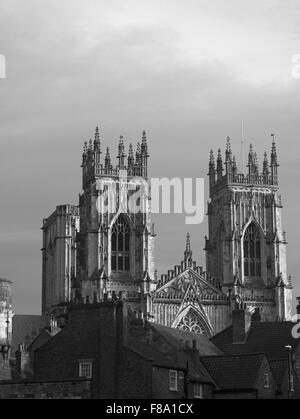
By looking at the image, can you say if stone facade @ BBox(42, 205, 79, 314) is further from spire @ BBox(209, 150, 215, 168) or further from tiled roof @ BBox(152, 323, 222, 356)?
tiled roof @ BBox(152, 323, 222, 356)

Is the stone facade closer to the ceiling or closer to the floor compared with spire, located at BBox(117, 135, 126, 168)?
closer to the floor

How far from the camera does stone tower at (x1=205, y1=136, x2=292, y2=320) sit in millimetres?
116125

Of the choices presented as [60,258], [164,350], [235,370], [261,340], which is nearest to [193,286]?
[60,258]

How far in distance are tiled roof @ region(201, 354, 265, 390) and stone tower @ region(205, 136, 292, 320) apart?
6044cm

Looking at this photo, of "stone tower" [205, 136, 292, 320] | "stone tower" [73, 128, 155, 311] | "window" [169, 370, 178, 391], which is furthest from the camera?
"stone tower" [205, 136, 292, 320]

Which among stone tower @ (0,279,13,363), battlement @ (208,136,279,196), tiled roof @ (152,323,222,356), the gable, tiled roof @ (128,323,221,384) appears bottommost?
tiled roof @ (128,323,221,384)

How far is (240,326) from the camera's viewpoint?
210 ft

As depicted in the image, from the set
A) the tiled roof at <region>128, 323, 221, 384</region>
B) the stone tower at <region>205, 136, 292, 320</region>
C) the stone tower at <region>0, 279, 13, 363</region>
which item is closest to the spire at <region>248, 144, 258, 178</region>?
the stone tower at <region>205, 136, 292, 320</region>

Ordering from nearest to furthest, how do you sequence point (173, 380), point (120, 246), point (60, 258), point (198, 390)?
point (173, 380) → point (198, 390) → point (120, 246) → point (60, 258)

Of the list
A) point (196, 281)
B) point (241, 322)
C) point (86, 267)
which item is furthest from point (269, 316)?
point (241, 322)

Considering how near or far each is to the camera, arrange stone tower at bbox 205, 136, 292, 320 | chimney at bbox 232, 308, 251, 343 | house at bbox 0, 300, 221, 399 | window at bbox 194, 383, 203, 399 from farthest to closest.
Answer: stone tower at bbox 205, 136, 292, 320 < chimney at bbox 232, 308, 251, 343 < window at bbox 194, 383, 203, 399 < house at bbox 0, 300, 221, 399

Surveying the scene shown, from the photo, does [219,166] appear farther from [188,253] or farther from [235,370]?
[235,370]

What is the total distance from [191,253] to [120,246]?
7171 mm
